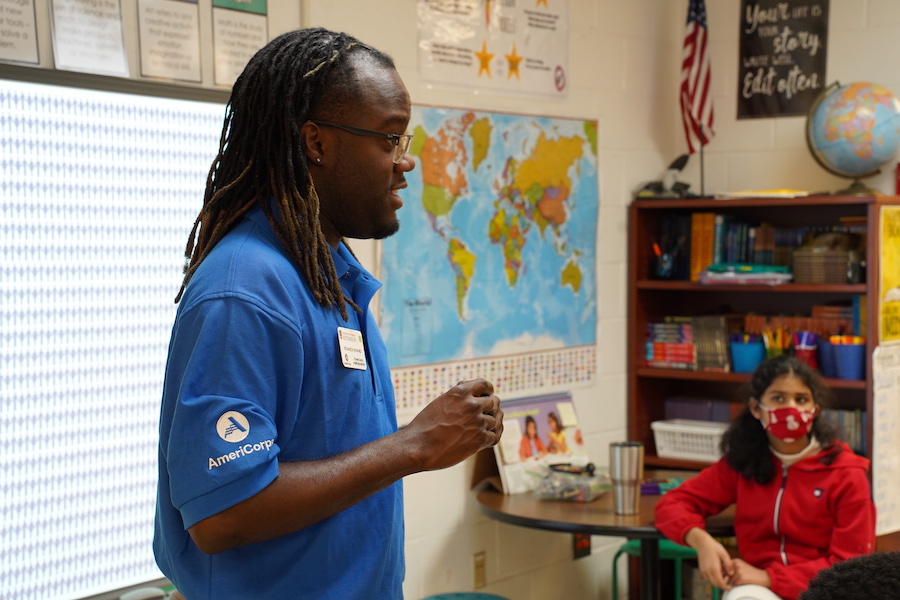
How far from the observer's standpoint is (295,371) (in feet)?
3.84

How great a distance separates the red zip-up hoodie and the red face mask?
0.24ft

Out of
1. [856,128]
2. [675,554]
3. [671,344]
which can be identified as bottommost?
[675,554]

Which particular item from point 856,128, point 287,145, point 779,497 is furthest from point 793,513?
point 287,145

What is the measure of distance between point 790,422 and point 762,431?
10 cm

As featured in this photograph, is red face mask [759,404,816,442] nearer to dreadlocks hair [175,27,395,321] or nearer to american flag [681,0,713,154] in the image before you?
american flag [681,0,713,154]

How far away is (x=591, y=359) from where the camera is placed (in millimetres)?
3506

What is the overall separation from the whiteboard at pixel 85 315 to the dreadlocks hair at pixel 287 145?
38.8 inches

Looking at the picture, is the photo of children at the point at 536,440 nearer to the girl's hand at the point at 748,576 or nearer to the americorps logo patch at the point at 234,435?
the girl's hand at the point at 748,576

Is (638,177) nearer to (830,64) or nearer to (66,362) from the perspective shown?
(830,64)

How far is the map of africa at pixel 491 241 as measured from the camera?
2945mm

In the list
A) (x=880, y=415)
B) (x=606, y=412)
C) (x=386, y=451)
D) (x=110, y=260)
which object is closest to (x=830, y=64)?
(x=880, y=415)

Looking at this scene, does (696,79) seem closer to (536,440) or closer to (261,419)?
(536,440)

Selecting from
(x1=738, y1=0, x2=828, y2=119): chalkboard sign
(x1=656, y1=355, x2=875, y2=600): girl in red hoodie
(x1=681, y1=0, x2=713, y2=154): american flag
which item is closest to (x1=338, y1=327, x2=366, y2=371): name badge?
(x1=656, y1=355, x2=875, y2=600): girl in red hoodie

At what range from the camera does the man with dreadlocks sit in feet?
3.64
